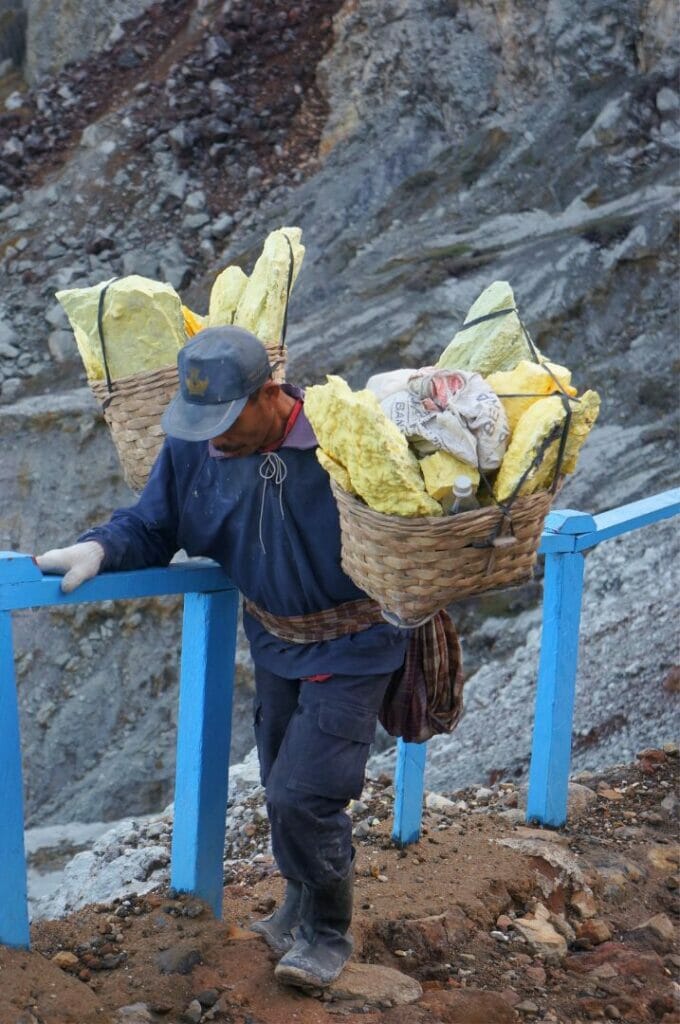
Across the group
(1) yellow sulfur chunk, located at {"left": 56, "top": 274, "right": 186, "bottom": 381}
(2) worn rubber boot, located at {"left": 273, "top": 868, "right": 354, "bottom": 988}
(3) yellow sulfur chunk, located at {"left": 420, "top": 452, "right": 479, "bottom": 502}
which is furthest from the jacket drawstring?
(2) worn rubber boot, located at {"left": 273, "top": 868, "right": 354, "bottom": 988}

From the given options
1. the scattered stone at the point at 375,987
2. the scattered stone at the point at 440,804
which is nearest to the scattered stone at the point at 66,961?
the scattered stone at the point at 375,987

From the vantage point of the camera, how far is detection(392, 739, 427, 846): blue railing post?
3.75 m

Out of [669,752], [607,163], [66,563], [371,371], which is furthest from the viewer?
[607,163]

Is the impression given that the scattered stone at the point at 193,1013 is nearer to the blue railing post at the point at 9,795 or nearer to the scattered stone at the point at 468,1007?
the blue railing post at the point at 9,795

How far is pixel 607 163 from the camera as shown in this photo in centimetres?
1093

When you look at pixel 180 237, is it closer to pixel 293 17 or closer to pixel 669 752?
pixel 293 17

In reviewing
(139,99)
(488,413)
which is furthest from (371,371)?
(488,413)

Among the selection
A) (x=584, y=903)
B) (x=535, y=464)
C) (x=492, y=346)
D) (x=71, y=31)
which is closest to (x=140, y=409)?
(x=492, y=346)

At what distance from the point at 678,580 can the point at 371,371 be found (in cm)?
383

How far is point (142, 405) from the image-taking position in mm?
3322

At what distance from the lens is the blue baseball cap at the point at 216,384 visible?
277 centimetres

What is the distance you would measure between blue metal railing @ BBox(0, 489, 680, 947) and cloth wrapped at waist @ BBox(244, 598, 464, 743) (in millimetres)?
176

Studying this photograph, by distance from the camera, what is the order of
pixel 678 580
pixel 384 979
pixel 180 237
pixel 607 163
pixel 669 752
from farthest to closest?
pixel 180 237 → pixel 607 163 → pixel 678 580 → pixel 669 752 → pixel 384 979

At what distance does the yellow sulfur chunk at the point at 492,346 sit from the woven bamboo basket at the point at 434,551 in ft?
1.47
